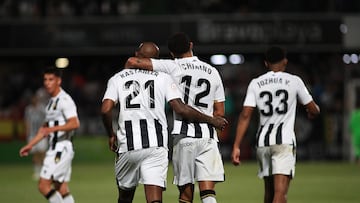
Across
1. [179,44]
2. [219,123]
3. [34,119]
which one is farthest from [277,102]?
[34,119]

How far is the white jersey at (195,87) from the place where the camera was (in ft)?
34.7

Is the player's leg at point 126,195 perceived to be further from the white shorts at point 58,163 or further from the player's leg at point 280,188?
the white shorts at point 58,163

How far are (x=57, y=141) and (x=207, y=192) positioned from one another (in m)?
3.25

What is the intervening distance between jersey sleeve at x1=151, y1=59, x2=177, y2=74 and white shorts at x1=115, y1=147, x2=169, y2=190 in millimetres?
953

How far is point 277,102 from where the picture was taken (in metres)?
11.4

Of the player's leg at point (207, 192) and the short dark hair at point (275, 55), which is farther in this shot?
the short dark hair at point (275, 55)

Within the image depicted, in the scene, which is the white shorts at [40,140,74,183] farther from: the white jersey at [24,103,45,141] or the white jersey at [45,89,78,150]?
the white jersey at [24,103,45,141]

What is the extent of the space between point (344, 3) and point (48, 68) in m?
18.9

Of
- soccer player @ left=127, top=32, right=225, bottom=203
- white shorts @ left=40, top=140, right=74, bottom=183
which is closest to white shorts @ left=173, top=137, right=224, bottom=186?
Answer: soccer player @ left=127, top=32, right=225, bottom=203

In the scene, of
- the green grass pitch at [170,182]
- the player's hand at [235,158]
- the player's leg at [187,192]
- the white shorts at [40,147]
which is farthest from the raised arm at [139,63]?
the white shorts at [40,147]

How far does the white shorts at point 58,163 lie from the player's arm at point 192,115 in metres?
3.00

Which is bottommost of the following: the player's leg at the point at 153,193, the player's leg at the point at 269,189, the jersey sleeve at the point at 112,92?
the player's leg at the point at 269,189

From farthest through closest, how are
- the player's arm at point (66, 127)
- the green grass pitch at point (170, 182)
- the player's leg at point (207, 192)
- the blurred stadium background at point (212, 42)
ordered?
the blurred stadium background at point (212, 42) < the green grass pitch at point (170, 182) < the player's arm at point (66, 127) < the player's leg at point (207, 192)

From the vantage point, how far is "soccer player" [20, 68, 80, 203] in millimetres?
12672
